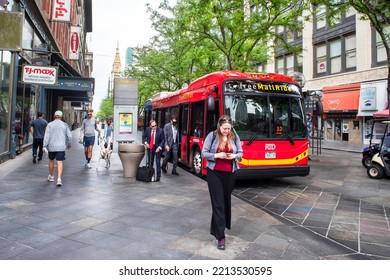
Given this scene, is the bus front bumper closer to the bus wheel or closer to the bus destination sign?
the bus destination sign

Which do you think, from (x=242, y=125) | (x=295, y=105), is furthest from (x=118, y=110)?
(x=295, y=105)

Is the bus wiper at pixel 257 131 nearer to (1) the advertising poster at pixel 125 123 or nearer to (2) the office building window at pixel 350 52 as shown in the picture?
(1) the advertising poster at pixel 125 123

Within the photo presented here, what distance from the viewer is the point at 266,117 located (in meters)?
7.54

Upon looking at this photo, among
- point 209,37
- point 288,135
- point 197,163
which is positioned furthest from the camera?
point 209,37

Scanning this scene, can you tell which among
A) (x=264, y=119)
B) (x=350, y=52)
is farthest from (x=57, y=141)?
(x=350, y=52)

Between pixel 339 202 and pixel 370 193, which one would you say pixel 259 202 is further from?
pixel 370 193

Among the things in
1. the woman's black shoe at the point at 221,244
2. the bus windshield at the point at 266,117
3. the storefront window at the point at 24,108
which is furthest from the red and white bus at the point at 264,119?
Answer: the storefront window at the point at 24,108

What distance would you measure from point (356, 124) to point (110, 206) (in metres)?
23.5

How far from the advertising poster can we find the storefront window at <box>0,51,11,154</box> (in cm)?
402

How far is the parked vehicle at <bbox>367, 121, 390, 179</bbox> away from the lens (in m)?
9.04

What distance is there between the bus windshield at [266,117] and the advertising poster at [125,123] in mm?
5002

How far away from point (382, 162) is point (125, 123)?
875 cm

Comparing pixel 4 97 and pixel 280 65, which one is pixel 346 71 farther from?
pixel 4 97

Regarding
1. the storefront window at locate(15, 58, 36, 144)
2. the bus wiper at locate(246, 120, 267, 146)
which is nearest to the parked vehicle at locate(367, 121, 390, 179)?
the bus wiper at locate(246, 120, 267, 146)
